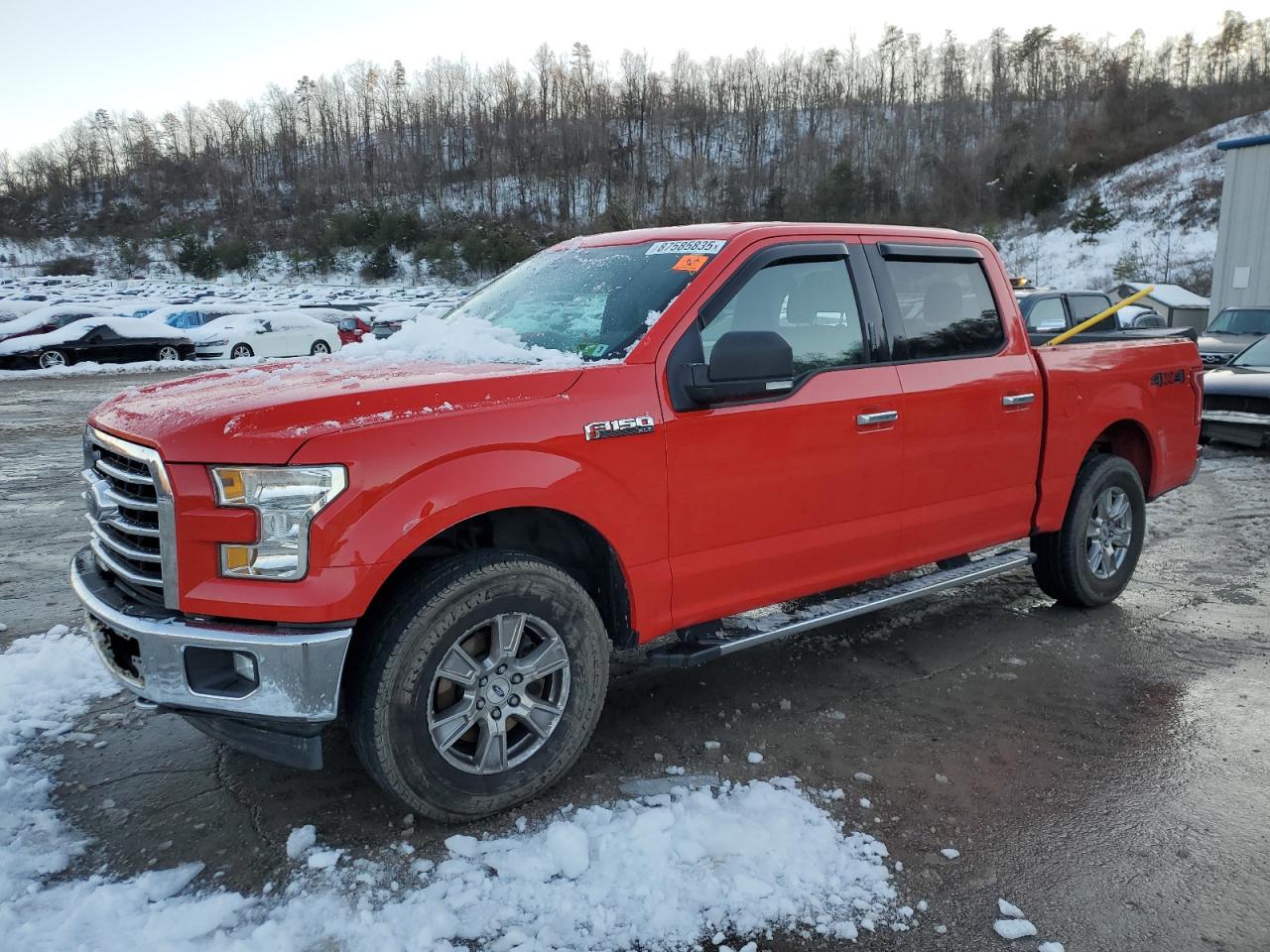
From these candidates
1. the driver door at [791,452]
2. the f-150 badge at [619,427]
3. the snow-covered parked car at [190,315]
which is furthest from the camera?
the snow-covered parked car at [190,315]

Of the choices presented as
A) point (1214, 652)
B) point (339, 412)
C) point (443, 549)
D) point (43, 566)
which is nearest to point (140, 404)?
point (339, 412)

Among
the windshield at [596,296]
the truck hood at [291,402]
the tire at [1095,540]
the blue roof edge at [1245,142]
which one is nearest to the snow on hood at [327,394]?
the truck hood at [291,402]

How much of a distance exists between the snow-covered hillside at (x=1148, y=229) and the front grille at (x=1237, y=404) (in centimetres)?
3404

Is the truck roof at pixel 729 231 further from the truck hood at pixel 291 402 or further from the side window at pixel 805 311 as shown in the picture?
the truck hood at pixel 291 402

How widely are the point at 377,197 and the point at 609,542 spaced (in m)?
84.7

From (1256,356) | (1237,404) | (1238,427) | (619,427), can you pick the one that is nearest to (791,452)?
(619,427)

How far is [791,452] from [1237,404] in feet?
31.2

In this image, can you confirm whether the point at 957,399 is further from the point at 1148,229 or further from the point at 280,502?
the point at 1148,229

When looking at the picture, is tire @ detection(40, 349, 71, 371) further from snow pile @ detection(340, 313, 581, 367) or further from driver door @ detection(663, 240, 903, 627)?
driver door @ detection(663, 240, 903, 627)

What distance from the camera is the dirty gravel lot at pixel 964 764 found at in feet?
9.27

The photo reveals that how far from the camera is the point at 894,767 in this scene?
3.54m

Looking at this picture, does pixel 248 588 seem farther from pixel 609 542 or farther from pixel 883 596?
pixel 883 596

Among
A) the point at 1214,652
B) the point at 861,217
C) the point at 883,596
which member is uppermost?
the point at 861,217

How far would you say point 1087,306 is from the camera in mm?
14492
